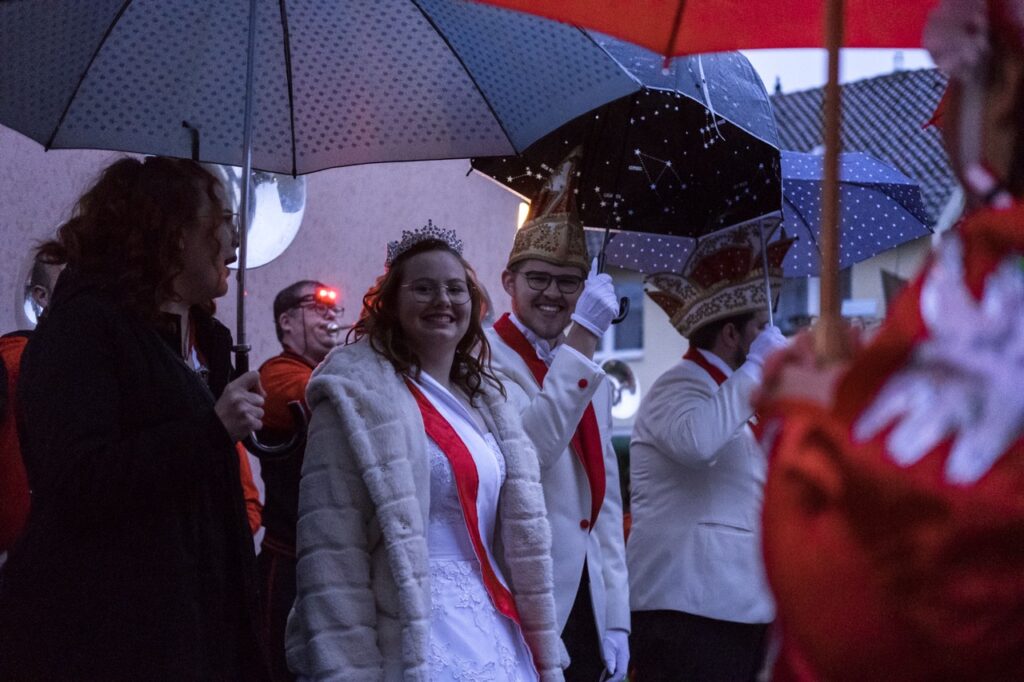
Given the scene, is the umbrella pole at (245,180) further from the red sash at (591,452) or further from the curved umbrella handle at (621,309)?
the curved umbrella handle at (621,309)

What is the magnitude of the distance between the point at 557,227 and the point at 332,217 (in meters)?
4.00

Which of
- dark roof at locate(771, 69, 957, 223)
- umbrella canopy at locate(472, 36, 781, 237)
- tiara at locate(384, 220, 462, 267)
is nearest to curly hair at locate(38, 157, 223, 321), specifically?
tiara at locate(384, 220, 462, 267)

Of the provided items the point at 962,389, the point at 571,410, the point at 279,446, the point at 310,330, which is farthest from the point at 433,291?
the point at 962,389

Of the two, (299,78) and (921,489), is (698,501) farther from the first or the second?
(921,489)

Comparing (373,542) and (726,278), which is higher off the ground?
(726,278)

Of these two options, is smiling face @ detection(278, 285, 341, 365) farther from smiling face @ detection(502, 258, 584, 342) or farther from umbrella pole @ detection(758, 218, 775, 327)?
umbrella pole @ detection(758, 218, 775, 327)

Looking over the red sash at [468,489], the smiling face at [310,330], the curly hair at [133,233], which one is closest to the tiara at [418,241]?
the red sash at [468,489]

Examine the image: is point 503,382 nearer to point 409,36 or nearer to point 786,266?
point 409,36

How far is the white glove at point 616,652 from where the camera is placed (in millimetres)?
4230

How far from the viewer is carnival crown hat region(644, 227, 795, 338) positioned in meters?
4.98

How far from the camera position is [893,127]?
29969mm

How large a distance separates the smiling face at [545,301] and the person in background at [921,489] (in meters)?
3.20

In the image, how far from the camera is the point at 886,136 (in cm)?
2967

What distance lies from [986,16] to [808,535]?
59cm
